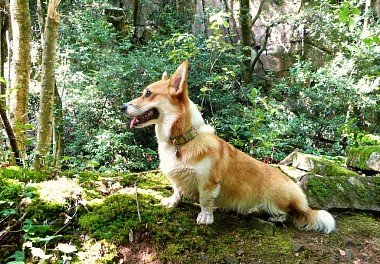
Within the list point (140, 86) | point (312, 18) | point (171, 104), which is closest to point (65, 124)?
point (140, 86)

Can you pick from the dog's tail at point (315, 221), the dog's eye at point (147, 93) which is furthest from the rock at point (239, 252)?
the dog's eye at point (147, 93)

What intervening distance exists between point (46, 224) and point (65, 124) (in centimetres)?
636

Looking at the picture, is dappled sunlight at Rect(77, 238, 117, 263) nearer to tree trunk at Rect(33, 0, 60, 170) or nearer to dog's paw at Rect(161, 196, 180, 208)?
dog's paw at Rect(161, 196, 180, 208)

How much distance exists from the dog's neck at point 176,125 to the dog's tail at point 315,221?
4.04 ft

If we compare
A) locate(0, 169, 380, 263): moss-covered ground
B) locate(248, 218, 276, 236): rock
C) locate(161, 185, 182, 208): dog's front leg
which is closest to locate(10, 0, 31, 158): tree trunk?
locate(0, 169, 380, 263): moss-covered ground

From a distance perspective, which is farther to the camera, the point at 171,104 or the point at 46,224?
the point at 171,104

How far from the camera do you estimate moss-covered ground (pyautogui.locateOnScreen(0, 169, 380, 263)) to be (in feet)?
8.27

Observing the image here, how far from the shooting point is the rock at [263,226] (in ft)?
9.80

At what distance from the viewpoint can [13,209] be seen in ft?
8.68

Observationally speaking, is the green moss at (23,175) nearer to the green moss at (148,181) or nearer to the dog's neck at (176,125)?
the green moss at (148,181)

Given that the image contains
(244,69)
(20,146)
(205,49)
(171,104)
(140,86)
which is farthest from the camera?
(244,69)

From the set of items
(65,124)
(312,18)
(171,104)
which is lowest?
(65,124)

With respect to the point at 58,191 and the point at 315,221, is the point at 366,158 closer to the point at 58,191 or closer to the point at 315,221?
the point at 315,221

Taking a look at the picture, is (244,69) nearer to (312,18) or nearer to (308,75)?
(308,75)
